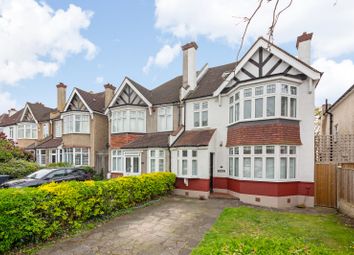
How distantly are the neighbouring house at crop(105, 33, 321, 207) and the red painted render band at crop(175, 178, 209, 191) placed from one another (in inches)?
2.5

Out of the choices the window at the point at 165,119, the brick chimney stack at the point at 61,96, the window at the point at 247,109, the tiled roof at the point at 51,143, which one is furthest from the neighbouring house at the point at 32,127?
the window at the point at 247,109

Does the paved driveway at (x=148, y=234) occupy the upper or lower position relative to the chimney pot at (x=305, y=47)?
lower

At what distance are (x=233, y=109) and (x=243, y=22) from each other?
37.7 feet

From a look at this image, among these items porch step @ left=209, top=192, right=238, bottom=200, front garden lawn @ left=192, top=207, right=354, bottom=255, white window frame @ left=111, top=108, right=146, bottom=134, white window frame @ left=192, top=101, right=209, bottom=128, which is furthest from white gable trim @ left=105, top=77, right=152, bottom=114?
front garden lawn @ left=192, top=207, right=354, bottom=255

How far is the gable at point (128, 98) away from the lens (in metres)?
20.6

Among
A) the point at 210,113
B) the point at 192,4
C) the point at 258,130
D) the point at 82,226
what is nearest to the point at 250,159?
the point at 258,130

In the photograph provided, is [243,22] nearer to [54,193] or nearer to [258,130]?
[54,193]

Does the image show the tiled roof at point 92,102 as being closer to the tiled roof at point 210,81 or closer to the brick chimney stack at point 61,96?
the brick chimney stack at point 61,96

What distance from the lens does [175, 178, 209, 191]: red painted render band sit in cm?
1501

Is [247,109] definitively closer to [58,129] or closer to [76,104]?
[76,104]

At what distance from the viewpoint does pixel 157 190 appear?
45.7 ft

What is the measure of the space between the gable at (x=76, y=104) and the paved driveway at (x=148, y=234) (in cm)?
1620

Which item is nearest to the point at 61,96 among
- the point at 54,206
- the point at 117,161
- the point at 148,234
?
the point at 117,161

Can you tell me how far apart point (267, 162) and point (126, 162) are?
1149cm
